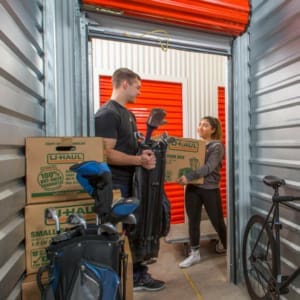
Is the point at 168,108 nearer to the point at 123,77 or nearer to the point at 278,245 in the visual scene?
the point at 123,77

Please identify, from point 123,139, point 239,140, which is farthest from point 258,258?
point 123,139

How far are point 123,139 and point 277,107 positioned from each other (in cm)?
116

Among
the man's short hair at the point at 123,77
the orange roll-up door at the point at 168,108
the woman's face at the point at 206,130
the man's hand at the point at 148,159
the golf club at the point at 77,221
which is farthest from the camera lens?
the orange roll-up door at the point at 168,108

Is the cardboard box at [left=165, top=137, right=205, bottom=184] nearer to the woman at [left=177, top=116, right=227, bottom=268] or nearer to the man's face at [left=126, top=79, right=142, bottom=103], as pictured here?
the woman at [left=177, top=116, right=227, bottom=268]

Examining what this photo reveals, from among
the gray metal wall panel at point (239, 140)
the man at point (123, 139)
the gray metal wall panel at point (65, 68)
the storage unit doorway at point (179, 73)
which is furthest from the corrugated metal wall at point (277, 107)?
the gray metal wall panel at point (65, 68)

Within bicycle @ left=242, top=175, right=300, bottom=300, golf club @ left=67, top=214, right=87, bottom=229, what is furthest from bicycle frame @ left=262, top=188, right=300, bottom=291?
golf club @ left=67, top=214, right=87, bottom=229

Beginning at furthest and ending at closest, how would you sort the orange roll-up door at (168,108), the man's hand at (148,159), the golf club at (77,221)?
the orange roll-up door at (168,108), the man's hand at (148,159), the golf club at (77,221)

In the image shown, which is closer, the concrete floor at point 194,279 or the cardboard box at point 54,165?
the cardboard box at point 54,165

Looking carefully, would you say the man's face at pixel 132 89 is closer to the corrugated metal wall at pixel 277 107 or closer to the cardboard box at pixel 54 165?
the cardboard box at pixel 54 165

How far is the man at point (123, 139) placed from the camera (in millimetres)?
1871

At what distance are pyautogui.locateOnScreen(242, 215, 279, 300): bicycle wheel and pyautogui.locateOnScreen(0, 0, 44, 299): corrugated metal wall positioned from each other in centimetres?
157

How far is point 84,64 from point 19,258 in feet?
4.08

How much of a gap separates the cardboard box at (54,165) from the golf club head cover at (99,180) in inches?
7.6

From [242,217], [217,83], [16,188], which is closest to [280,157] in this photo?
[242,217]
